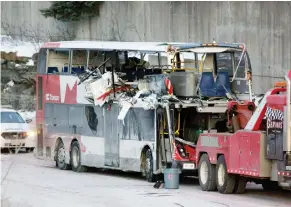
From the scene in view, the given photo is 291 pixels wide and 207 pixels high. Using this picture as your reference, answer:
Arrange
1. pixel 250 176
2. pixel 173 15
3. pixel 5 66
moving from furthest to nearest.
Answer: pixel 5 66 → pixel 173 15 → pixel 250 176

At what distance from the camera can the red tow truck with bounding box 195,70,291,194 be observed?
1930 centimetres

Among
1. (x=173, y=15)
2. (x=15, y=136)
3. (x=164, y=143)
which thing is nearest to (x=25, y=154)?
(x=15, y=136)

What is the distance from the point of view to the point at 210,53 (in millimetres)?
25625

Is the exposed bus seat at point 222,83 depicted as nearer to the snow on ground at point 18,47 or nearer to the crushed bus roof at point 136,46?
the crushed bus roof at point 136,46

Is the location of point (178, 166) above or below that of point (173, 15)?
below

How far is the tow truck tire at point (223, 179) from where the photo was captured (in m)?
21.7

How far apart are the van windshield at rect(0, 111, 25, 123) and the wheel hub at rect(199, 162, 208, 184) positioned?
51.6ft

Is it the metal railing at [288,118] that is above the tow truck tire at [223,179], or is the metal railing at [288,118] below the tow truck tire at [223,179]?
above

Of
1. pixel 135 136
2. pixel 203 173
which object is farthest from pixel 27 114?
pixel 203 173

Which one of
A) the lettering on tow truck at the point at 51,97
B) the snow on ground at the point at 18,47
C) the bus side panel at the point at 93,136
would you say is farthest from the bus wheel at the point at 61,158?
the snow on ground at the point at 18,47

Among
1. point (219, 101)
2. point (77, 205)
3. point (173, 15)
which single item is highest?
point (173, 15)

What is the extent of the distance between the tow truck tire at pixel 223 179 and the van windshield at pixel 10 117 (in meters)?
16.6

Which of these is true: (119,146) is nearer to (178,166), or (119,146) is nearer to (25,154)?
(178,166)

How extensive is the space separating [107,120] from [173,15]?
472 inches
